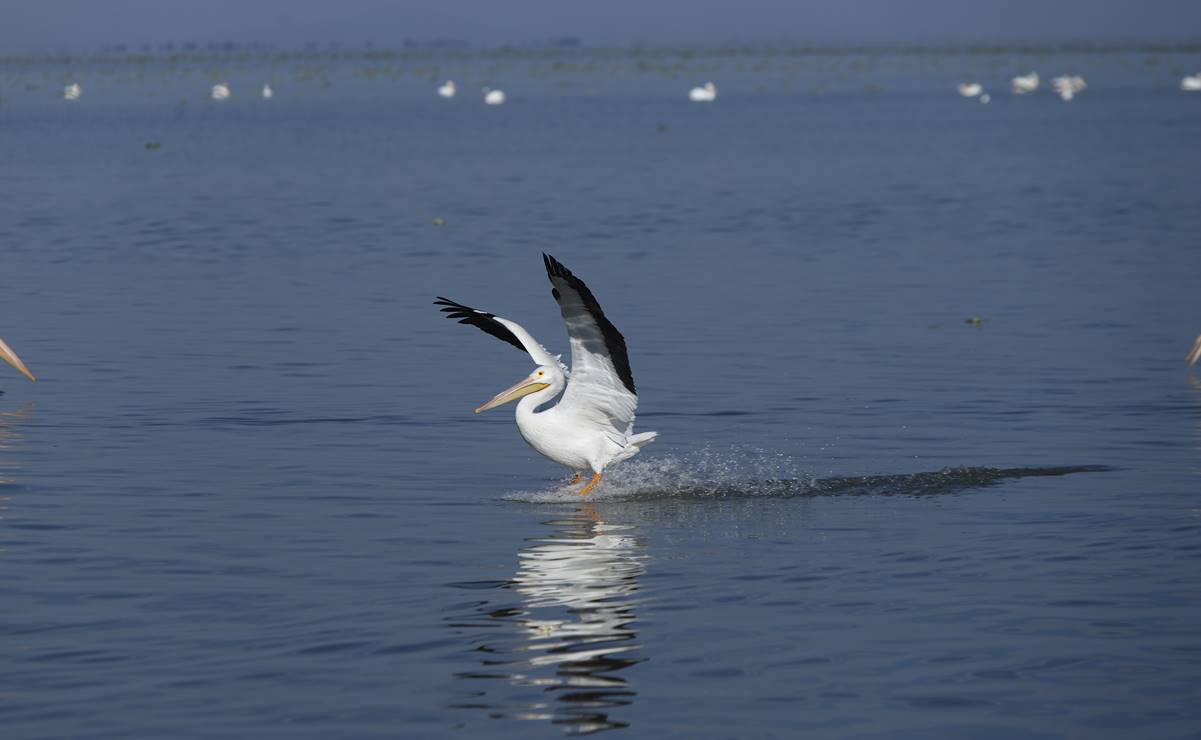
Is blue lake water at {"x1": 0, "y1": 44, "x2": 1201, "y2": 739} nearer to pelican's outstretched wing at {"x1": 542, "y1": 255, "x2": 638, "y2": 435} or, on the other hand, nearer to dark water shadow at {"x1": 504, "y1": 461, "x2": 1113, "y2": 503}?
dark water shadow at {"x1": 504, "y1": 461, "x2": 1113, "y2": 503}

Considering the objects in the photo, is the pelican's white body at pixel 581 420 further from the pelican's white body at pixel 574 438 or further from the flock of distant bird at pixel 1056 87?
the flock of distant bird at pixel 1056 87

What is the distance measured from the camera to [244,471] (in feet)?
43.3

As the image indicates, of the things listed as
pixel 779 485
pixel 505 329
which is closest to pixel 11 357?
pixel 505 329

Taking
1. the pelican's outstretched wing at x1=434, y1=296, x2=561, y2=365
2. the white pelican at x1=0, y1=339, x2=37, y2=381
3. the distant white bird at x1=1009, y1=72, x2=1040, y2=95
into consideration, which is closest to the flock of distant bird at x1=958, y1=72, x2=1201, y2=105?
the distant white bird at x1=1009, y1=72, x2=1040, y2=95

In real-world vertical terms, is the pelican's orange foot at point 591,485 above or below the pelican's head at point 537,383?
below

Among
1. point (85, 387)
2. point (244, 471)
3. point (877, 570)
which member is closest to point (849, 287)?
point (85, 387)

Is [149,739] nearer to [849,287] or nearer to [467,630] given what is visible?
[467,630]

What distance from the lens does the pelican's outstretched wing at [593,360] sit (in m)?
11.3

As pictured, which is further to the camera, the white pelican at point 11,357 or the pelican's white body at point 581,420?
the white pelican at point 11,357

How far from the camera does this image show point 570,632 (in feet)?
30.0

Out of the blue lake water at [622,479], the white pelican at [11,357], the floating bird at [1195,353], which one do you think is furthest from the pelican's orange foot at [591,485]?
the floating bird at [1195,353]

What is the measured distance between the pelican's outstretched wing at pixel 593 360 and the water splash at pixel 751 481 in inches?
17.8

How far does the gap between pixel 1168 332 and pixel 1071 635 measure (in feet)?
36.9

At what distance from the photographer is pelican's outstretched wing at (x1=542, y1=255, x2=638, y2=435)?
11273mm
